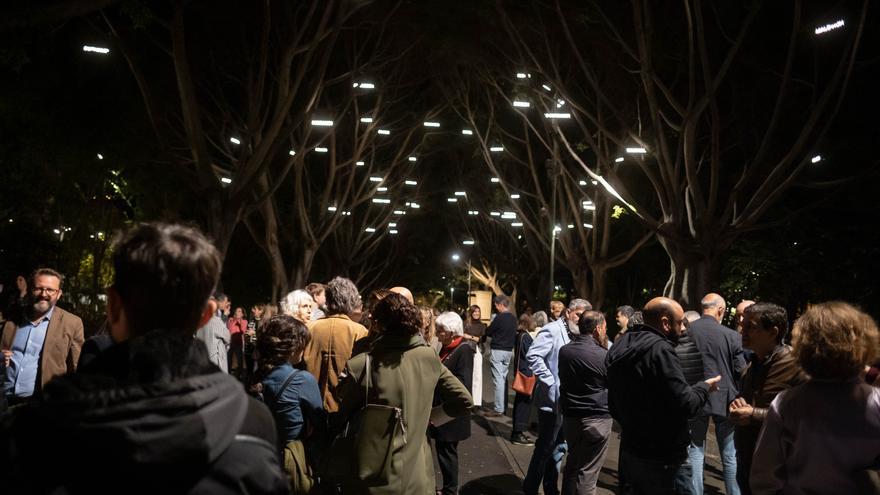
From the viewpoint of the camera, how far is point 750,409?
4.23 m

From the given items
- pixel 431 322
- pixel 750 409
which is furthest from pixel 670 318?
pixel 431 322

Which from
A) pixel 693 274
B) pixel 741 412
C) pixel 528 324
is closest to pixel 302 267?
pixel 693 274

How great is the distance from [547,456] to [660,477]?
234 centimetres

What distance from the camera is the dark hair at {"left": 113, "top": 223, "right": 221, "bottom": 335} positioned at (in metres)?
1.83

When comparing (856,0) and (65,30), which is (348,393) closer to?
Result: (65,30)

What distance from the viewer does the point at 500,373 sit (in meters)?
12.2


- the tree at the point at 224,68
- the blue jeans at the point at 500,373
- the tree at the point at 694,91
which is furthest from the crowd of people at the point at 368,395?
the tree at the point at 694,91

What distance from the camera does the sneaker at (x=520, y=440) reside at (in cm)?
997

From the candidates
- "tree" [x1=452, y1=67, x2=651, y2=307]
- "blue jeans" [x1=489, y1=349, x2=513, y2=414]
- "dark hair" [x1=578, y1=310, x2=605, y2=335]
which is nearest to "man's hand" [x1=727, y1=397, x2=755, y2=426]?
"dark hair" [x1=578, y1=310, x2=605, y2=335]

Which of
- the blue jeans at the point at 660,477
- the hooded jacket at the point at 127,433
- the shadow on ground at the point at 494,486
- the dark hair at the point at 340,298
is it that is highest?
the dark hair at the point at 340,298

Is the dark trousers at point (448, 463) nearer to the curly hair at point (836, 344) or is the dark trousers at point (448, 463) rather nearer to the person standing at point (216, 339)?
the person standing at point (216, 339)

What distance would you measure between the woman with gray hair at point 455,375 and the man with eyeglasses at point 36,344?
319 cm

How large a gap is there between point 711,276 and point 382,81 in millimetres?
9993

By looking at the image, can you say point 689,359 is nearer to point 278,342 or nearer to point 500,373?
point 278,342
